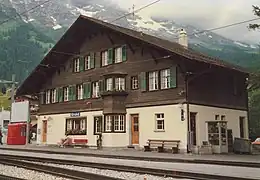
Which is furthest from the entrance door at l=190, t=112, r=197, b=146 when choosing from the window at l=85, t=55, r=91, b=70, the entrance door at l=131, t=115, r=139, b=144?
the window at l=85, t=55, r=91, b=70

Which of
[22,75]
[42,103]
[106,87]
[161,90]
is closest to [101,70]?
[106,87]

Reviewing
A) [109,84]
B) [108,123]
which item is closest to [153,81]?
[109,84]

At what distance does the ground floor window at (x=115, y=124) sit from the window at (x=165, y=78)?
415 centimetres

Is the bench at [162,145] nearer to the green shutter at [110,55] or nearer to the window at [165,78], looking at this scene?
the window at [165,78]

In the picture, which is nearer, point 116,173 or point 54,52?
point 116,173

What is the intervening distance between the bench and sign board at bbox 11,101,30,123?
49.0ft

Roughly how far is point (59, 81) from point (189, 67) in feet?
48.6

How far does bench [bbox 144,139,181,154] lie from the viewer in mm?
23909

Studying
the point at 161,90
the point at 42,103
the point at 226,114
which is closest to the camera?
the point at 161,90

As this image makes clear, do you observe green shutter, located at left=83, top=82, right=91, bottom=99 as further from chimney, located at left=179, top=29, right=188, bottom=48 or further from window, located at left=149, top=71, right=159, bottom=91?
chimney, located at left=179, top=29, right=188, bottom=48

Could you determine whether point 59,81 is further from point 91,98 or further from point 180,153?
point 180,153

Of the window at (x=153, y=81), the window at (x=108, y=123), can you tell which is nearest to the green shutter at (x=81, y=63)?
the window at (x=108, y=123)

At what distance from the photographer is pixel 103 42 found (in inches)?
1224

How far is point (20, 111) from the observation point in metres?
38.2
